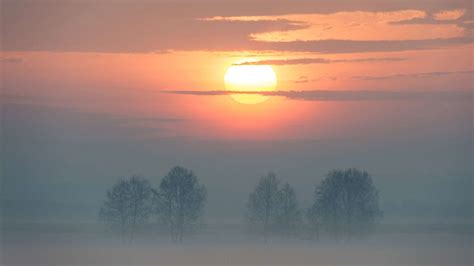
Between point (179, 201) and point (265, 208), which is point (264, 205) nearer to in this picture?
point (265, 208)

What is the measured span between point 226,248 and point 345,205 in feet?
7.96

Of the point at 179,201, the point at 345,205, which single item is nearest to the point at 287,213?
the point at 345,205

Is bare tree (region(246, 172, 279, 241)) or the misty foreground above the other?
bare tree (region(246, 172, 279, 241))

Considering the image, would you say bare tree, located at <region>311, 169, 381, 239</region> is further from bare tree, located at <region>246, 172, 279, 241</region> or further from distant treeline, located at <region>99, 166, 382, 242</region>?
bare tree, located at <region>246, 172, 279, 241</region>

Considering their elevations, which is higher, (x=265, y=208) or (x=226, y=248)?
(x=265, y=208)

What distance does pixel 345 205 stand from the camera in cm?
1681

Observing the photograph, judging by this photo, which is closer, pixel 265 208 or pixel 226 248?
pixel 226 248

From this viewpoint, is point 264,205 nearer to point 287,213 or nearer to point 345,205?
point 287,213

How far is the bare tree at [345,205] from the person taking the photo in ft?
54.9

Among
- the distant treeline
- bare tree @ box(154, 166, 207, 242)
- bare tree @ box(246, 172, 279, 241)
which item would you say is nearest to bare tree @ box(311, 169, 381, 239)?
the distant treeline

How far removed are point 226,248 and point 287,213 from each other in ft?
4.74

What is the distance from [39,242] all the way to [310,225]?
16.9 feet

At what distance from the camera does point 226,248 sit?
16188 mm

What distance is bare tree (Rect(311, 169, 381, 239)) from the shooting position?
1673 centimetres
